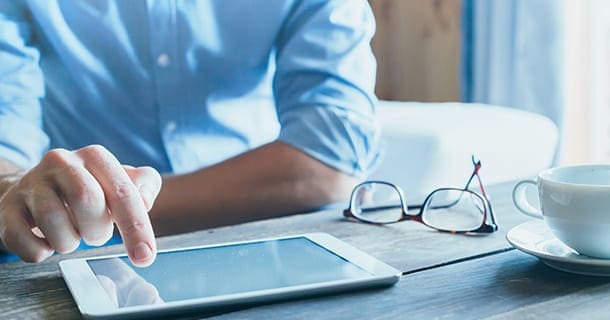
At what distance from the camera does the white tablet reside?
56 cm

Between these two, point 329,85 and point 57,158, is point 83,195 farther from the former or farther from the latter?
point 329,85

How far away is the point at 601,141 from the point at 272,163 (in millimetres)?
1240

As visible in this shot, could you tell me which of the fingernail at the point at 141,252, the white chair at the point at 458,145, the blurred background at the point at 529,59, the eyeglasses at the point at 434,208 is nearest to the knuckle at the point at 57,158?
the fingernail at the point at 141,252

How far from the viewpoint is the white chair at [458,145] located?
1632 millimetres

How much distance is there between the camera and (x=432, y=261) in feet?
2.24

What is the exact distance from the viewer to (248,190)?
1.07m

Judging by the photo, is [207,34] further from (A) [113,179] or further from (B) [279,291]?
(B) [279,291]

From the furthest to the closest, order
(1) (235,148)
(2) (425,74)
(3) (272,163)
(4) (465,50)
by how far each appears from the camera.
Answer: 1. (2) (425,74)
2. (4) (465,50)
3. (1) (235,148)
4. (3) (272,163)

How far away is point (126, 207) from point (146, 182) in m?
0.08

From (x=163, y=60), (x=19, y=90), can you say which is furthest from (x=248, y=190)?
(x=19, y=90)

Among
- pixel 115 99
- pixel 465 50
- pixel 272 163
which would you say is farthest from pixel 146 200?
pixel 465 50

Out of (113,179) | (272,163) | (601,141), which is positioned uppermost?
(113,179)

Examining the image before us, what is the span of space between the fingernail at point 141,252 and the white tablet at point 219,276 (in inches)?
0.7

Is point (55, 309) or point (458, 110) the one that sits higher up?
point (55, 309)
